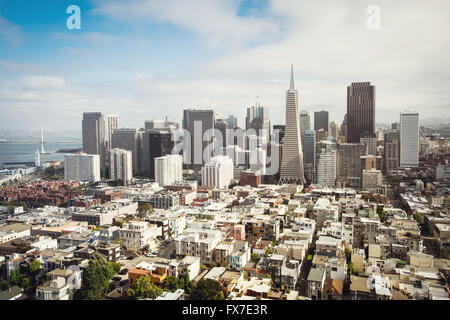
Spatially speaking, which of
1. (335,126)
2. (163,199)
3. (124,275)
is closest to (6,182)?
(163,199)

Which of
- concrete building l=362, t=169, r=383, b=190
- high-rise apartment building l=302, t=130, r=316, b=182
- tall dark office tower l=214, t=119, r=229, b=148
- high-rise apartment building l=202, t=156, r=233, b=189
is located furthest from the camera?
tall dark office tower l=214, t=119, r=229, b=148

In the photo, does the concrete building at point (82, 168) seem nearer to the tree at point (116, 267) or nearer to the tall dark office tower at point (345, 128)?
the tree at point (116, 267)

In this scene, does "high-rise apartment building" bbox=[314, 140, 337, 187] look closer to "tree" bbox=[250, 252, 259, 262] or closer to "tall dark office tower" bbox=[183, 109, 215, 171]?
"tall dark office tower" bbox=[183, 109, 215, 171]

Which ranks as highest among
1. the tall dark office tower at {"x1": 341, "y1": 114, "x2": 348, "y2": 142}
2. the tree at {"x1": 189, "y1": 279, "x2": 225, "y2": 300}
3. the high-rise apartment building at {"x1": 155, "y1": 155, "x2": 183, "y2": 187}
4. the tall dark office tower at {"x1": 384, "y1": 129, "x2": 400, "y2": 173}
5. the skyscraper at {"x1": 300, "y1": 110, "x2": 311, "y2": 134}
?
the skyscraper at {"x1": 300, "y1": 110, "x2": 311, "y2": 134}

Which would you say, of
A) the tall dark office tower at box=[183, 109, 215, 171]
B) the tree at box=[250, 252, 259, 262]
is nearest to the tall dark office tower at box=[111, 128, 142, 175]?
the tall dark office tower at box=[183, 109, 215, 171]

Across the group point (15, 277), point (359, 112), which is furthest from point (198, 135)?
point (15, 277)

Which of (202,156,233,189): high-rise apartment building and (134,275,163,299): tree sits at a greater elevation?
(202,156,233,189): high-rise apartment building

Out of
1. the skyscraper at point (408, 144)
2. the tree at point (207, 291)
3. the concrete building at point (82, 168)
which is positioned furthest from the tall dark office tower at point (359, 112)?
the tree at point (207, 291)
